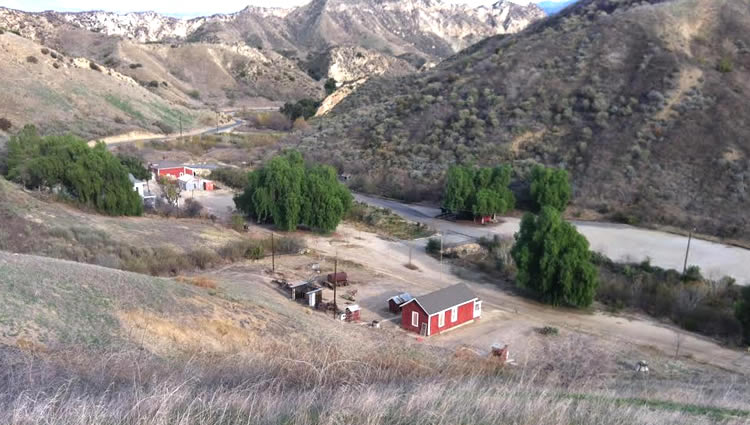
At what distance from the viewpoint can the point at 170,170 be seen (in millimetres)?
51906

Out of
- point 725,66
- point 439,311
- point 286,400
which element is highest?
point 725,66

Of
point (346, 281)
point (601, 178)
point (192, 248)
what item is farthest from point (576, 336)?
point (601, 178)

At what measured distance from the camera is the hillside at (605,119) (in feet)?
140

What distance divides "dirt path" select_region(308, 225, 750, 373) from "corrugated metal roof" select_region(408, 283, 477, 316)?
111 cm

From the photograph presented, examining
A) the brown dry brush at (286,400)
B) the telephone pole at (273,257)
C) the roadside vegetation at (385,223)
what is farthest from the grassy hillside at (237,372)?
the roadside vegetation at (385,223)

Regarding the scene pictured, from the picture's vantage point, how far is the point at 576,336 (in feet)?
75.1

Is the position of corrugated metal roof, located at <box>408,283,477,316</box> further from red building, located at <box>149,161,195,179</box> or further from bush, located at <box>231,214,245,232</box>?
red building, located at <box>149,161,195,179</box>

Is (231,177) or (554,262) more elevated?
(231,177)

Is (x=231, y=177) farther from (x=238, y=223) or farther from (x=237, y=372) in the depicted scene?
(x=237, y=372)

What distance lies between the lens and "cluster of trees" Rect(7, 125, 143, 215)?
34.4 m

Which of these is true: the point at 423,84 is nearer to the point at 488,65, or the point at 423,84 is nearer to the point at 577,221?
the point at 488,65

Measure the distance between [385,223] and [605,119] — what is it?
75.3 feet

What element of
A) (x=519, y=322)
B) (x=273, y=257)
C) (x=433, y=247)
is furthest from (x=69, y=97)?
(x=519, y=322)

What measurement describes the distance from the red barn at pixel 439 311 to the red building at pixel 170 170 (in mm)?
34317
